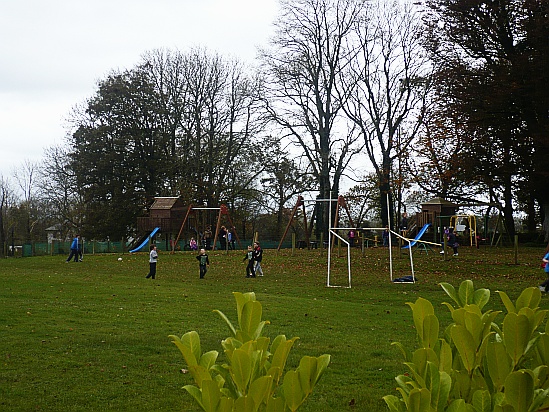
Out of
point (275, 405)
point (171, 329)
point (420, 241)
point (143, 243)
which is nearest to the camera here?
point (275, 405)

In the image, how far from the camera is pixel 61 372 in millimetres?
9141

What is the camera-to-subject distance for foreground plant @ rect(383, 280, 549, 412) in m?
1.96

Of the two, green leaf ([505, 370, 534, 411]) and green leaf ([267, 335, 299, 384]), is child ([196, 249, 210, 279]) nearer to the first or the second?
green leaf ([267, 335, 299, 384])

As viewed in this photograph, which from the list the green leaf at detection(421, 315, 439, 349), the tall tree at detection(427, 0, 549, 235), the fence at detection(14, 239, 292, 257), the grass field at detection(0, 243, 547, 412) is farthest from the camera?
the fence at detection(14, 239, 292, 257)

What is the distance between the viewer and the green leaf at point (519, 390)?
1824 mm

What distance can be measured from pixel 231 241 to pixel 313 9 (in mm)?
18460

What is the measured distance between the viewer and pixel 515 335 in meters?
2.17

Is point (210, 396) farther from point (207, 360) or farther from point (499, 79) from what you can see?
point (499, 79)

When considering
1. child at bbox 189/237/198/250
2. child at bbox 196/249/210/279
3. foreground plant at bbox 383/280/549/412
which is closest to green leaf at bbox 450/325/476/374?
Result: foreground plant at bbox 383/280/549/412

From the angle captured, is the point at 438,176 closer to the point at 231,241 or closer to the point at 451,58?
the point at 451,58

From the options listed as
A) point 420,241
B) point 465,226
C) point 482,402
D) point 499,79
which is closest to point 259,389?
point 482,402

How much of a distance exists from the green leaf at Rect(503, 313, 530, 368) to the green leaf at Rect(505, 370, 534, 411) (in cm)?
35

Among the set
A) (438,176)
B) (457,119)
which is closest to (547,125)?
(457,119)

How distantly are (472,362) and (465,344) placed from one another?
68mm
